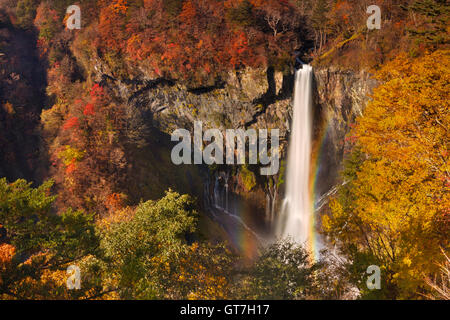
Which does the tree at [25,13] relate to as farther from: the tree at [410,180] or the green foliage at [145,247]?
the tree at [410,180]

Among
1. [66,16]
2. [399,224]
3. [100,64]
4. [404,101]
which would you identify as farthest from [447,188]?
[66,16]

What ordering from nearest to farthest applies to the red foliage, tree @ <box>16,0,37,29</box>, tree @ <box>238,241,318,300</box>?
1. tree @ <box>238,241,318,300</box>
2. the red foliage
3. tree @ <box>16,0,37,29</box>

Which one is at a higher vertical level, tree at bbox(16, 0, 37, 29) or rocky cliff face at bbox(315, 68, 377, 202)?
tree at bbox(16, 0, 37, 29)

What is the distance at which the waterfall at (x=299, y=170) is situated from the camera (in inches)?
1071

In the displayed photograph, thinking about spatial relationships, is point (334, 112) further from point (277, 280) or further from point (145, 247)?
point (145, 247)

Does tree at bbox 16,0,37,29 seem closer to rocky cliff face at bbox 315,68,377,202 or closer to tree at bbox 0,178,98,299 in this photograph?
tree at bbox 0,178,98,299

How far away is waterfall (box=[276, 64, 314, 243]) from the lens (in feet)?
89.2

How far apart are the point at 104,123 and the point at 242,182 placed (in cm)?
1770

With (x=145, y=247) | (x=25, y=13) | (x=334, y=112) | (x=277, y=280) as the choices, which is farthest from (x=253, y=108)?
(x=25, y=13)

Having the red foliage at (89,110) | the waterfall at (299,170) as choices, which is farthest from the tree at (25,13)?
the waterfall at (299,170)

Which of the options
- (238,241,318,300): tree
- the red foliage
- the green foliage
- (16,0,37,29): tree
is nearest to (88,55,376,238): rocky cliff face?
the red foliage

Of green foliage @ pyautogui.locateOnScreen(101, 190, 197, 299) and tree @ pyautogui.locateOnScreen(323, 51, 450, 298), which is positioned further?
tree @ pyautogui.locateOnScreen(323, 51, 450, 298)

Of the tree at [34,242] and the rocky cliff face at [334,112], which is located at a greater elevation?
the rocky cliff face at [334,112]
